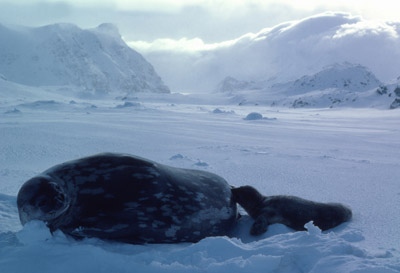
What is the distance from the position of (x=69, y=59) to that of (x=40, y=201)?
11015 centimetres

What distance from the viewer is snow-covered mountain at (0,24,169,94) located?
297ft

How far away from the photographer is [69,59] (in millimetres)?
103688

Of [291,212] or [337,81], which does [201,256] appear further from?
[337,81]

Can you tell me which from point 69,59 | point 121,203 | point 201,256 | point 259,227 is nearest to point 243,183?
point 259,227

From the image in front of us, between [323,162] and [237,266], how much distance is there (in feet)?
10.0

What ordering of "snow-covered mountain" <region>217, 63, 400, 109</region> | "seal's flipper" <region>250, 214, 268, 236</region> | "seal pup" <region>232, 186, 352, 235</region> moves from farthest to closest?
"snow-covered mountain" <region>217, 63, 400, 109</region>
"seal pup" <region>232, 186, 352, 235</region>
"seal's flipper" <region>250, 214, 268, 236</region>

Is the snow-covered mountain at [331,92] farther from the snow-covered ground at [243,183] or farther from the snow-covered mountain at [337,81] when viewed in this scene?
the snow-covered ground at [243,183]

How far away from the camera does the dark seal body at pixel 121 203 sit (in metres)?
1.84

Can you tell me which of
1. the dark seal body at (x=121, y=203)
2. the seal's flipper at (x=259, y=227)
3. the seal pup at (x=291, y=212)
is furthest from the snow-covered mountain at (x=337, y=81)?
the dark seal body at (x=121, y=203)

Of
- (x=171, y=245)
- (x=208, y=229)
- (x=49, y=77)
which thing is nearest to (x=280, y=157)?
(x=208, y=229)

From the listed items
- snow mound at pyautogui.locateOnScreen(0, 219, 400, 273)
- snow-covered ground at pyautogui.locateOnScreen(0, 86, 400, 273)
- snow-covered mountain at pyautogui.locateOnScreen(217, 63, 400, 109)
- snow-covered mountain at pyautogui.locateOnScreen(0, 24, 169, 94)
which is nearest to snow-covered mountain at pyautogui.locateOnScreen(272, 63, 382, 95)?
snow-covered mountain at pyautogui.locateOnScreen(217, 63, 400, 109)

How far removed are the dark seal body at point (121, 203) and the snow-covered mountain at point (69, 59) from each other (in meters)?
91.6

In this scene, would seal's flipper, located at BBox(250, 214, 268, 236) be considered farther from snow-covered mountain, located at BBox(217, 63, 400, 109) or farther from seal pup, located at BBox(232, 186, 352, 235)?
snow-covered mountain, located at BBox(217, 63, 400, 109)

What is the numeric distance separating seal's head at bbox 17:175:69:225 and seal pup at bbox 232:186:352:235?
1.08 meters
